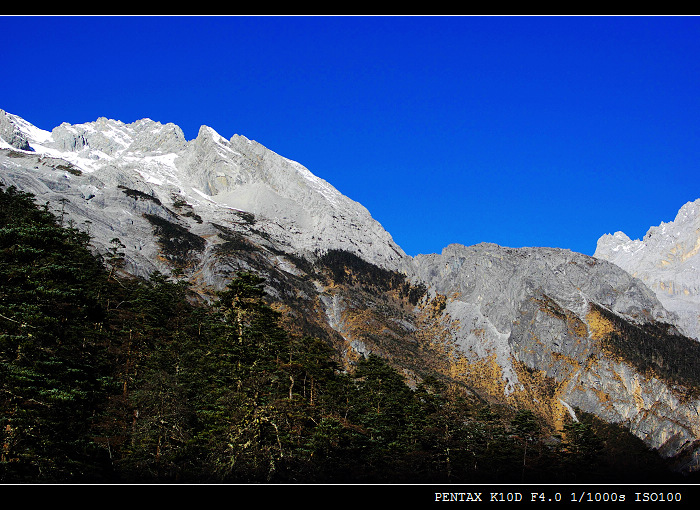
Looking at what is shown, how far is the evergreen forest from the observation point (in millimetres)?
30094

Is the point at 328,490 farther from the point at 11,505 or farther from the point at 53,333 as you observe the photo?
the point at 53,333

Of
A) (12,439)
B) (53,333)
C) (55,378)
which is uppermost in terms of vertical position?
(53,333)

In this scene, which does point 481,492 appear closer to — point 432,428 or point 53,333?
point 53,333

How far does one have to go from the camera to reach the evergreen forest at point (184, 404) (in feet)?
98.7

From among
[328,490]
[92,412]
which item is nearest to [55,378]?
[92,412]

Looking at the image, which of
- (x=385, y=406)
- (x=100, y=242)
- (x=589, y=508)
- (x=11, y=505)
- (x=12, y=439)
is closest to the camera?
(x=11, y=505)

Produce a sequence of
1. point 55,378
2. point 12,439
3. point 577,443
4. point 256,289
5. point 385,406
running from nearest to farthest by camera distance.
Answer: point 12,439 → point 55,378 → point 256,289 → point 385,406 → point 577,443

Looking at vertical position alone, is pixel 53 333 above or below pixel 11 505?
above

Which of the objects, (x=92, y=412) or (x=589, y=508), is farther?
(x=92, y=412)

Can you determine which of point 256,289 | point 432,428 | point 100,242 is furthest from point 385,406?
point 100,242

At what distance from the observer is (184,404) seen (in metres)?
39.6

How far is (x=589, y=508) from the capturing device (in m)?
18.5

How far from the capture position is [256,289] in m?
41.0

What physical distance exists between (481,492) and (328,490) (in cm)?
599
